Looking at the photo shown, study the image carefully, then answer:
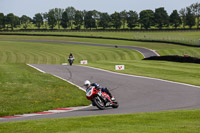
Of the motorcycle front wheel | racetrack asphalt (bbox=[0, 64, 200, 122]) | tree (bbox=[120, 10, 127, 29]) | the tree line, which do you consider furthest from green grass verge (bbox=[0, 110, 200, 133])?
tree (bbox=[120, 10, 127, 29])

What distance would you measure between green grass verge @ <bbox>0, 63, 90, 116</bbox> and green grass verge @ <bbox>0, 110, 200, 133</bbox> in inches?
164

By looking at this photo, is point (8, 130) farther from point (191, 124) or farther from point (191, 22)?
point (191, 22)

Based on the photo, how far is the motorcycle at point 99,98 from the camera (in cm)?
1410

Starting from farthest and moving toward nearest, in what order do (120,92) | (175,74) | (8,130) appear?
(175,74) < (120,92) < (8,130)

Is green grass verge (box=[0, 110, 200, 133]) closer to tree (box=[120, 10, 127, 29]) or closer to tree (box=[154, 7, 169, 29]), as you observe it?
tree (box=[154, 7, 169, 29])

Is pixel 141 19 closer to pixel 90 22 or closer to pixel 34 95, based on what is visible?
pixel 90 22

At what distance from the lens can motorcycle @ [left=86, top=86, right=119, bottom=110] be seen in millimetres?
14102

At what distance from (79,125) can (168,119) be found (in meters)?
2.86

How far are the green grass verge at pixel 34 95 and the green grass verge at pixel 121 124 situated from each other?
4153 mm

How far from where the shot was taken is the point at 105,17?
7185 inches

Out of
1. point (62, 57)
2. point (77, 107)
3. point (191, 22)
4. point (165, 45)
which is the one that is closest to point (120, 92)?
point (77, 107)

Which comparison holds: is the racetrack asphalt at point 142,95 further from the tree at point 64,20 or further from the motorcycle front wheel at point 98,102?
the tree at point 64,20

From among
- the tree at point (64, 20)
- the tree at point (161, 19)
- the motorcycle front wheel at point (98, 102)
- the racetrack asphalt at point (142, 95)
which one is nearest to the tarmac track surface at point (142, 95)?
the racetrack asphalt at point (142, 95)

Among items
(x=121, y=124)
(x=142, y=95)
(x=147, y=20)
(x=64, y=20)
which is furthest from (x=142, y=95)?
(x=64, y=20)
